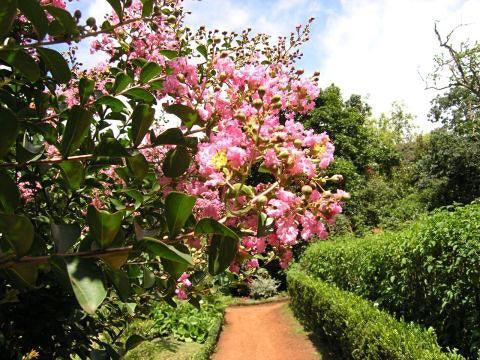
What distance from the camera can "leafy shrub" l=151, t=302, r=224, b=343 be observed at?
817 cm

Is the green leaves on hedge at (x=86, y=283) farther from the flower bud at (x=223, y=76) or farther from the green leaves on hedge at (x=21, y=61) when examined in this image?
the flower bud at (x=223, y=76)

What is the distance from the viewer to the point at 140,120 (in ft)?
3.40

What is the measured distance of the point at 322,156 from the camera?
1.28m

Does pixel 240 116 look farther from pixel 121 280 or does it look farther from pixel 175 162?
pixel 121 280

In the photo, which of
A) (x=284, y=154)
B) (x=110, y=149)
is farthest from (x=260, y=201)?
(x=110, y=149)

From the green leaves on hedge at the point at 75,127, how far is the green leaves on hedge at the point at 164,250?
1.01 feet

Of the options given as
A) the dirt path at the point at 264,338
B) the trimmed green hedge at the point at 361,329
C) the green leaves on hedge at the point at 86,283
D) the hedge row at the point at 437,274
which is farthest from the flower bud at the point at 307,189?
the dirt path at the point at 264,338

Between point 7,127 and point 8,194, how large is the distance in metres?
0.14

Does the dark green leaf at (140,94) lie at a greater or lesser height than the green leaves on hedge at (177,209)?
greater

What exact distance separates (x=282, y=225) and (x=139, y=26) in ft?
3.96

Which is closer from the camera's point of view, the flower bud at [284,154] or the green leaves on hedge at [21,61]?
the green leaves on hedge at [21,61]

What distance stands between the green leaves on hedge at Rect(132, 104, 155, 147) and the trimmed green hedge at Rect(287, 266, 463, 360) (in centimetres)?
303

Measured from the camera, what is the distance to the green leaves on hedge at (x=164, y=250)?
0.76 m

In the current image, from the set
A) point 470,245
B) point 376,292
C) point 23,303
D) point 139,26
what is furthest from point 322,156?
point 376,292
